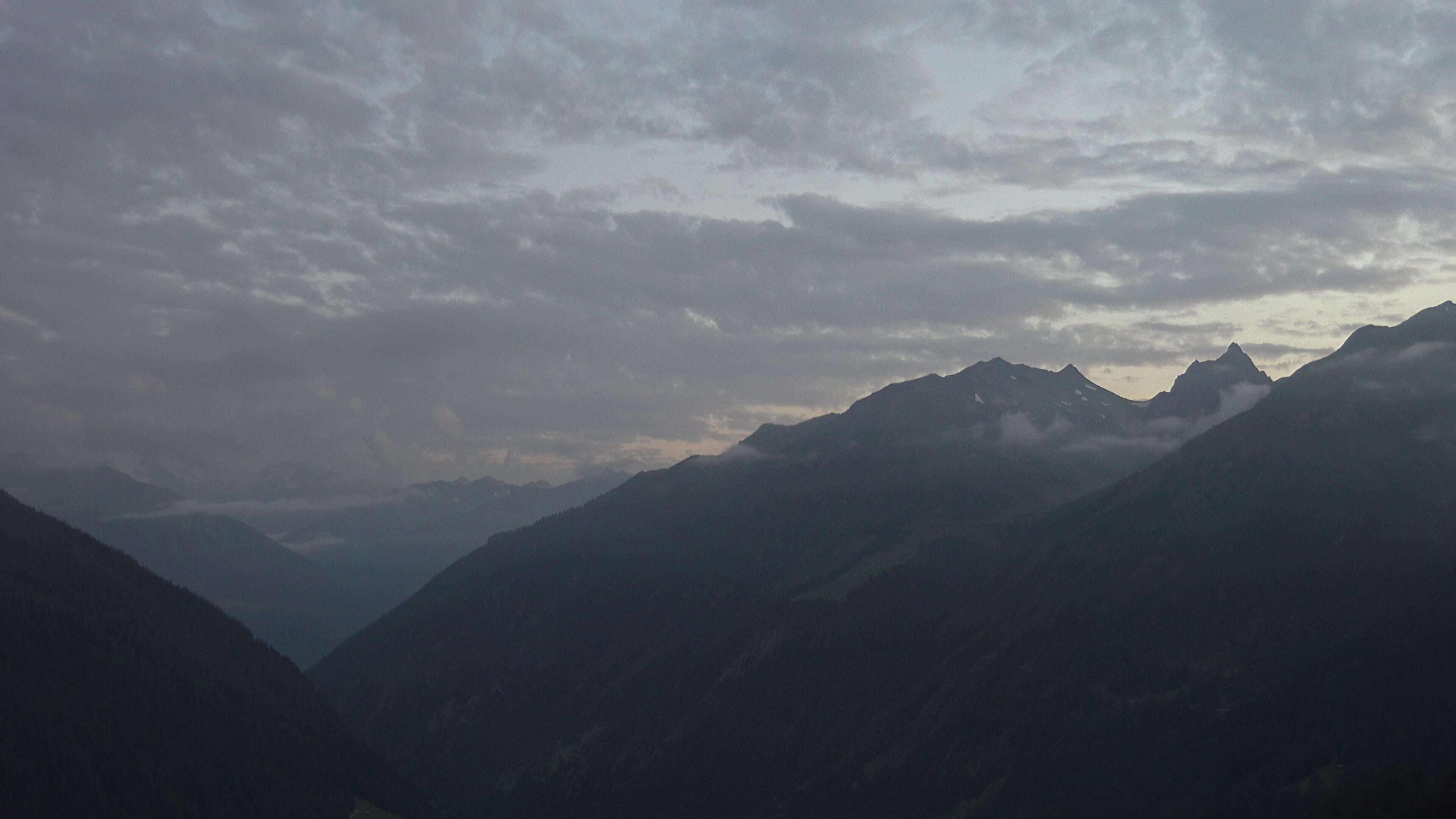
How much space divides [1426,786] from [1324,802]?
18645mm

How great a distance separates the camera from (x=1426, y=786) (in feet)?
585

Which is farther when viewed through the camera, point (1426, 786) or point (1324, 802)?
point (1324, 802)

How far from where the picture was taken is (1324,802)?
636 feet
